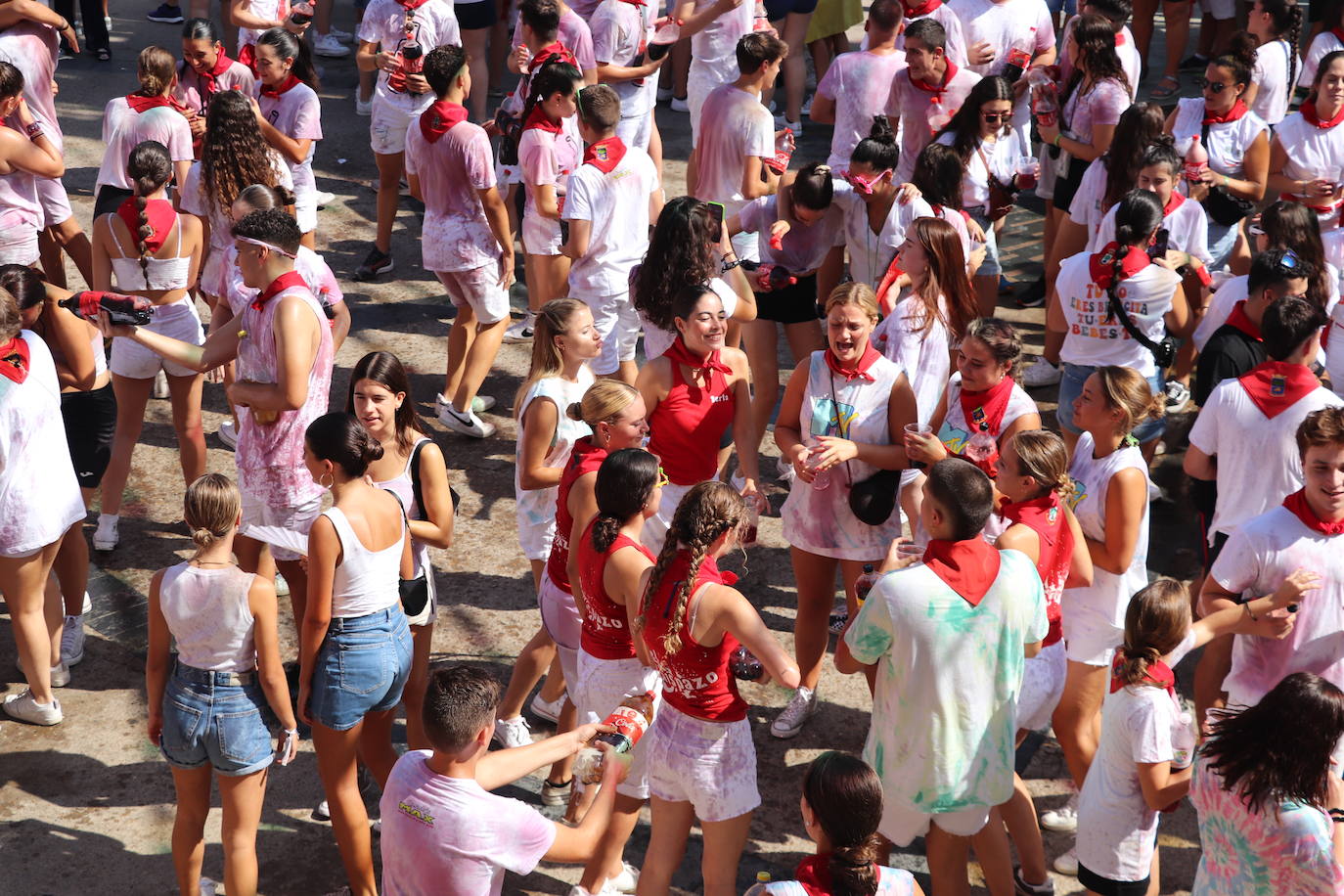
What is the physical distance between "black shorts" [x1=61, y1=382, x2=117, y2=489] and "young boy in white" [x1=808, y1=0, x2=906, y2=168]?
4.27 m

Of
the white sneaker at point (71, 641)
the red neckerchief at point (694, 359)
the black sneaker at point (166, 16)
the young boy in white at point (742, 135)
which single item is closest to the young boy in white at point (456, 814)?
the red neckerchief at point (694, 359)

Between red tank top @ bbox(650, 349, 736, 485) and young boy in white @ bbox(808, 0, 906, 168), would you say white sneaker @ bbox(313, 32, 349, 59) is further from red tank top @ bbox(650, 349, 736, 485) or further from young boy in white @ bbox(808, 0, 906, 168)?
red tank top @ bbox(650, 349, 736, 485)

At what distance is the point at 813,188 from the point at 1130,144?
1777mm

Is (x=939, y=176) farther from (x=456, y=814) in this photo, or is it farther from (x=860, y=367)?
(x=456, y=814)

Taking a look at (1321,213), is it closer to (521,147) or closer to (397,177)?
(521,147)

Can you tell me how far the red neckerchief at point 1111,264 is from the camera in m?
6.16

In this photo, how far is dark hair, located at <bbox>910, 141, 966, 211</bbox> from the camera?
690 centimetres

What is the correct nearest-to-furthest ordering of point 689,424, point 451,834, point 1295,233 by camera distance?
point 451,834, point 689,424, point 1295,233

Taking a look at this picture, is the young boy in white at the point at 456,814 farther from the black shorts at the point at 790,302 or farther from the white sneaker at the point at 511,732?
the black shorts at the point at 790,302

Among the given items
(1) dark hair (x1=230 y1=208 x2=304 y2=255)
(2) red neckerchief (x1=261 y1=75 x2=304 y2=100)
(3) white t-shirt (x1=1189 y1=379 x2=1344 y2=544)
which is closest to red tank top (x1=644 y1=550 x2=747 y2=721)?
(1) dark hair (x1=230 y1=208 x2=304 y2=255)

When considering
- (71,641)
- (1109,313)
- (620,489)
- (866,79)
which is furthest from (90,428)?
(866,79)

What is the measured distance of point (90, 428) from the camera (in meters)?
6.30

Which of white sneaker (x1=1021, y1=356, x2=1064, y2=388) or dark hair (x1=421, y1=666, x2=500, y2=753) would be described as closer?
dark hair (x1=421, y1=666, x2=500, y2=753)

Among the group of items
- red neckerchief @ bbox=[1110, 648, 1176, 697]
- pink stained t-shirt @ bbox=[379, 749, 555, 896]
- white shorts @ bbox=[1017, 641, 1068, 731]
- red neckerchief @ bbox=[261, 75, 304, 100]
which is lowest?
white shorts @ bbox=[1017, 641, 1068, 731]
